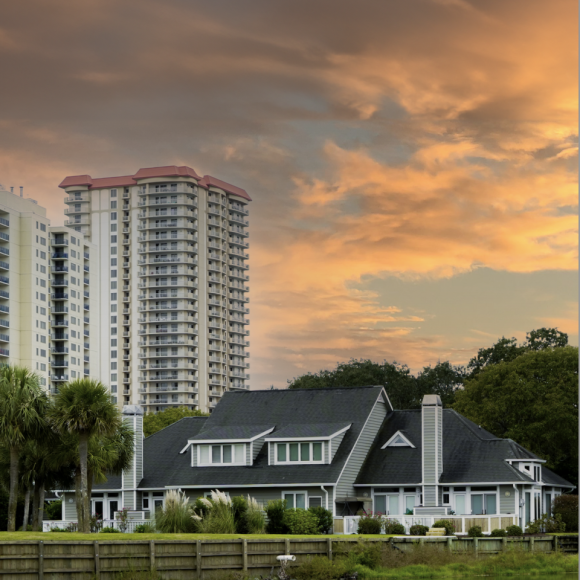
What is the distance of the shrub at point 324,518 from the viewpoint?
168 ft

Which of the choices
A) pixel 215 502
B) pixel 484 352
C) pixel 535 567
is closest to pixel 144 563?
pixel 215 502

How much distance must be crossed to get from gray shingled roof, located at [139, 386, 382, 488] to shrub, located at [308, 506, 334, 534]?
295 centimetres

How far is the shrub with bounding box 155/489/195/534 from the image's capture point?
42.1m

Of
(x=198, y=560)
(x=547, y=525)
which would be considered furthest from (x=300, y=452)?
(x=198, y=560)

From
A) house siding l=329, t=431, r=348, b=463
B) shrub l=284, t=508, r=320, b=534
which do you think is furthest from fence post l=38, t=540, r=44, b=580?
house siding l=329, t=431, r=348, b=463

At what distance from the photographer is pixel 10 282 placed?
166 meters

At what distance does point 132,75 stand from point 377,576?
28368 mm

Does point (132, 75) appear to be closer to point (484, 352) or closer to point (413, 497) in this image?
point (413, 497)

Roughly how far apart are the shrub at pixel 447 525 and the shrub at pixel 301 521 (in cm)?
585

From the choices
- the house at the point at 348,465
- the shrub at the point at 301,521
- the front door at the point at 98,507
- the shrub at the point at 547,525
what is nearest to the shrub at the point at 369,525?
the house at the point at 348,465

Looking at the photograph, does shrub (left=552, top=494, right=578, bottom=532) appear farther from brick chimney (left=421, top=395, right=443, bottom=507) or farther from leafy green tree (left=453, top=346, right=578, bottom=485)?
leafy green tree (left=453, top=346, right=578, bottom=485)

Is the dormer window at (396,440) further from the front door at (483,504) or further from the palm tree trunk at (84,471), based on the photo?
the palm tree trunk at (84,471)

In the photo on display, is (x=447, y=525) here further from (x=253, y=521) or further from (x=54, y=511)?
(x=54, y=511)

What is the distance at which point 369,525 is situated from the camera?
164 feet
